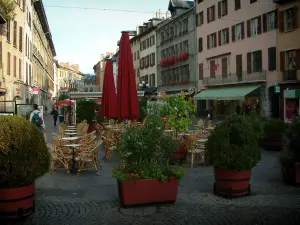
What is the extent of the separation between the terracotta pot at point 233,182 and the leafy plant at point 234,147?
122 mm

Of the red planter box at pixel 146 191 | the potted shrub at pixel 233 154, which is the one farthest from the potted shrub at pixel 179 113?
the red planter box at pixel 146 191

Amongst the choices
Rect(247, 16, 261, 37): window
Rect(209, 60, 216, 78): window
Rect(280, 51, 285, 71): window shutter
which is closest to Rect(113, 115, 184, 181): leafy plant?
Rect(280, 51, 285, 71): window shutter

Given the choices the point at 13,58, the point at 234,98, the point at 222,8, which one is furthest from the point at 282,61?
the point at 13,58

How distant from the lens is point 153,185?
6.14 metres

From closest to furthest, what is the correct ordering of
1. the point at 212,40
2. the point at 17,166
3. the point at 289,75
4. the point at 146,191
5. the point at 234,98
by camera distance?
the point at 17,166
the point at 146,191
the point at 289,75
the point at 234,98
the point at 212,40

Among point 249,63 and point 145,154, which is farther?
point 249,63

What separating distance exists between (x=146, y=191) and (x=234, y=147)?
72.1 inches

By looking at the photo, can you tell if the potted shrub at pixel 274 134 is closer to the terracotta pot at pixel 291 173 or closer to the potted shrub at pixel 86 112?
the terracotta pot at pixel 291 173

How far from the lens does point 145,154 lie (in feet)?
20.7

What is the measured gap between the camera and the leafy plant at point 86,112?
A: 21516mm

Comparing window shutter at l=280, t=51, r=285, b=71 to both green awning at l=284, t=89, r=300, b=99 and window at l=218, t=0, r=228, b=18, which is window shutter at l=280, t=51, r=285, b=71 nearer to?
green awning at l=284, t=89, r=300, b=99

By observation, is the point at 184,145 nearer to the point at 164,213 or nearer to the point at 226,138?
the point at 226,138

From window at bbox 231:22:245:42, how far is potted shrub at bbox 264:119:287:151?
879 inches

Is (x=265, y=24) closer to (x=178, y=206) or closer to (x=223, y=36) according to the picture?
A: (x=223, y=36)
